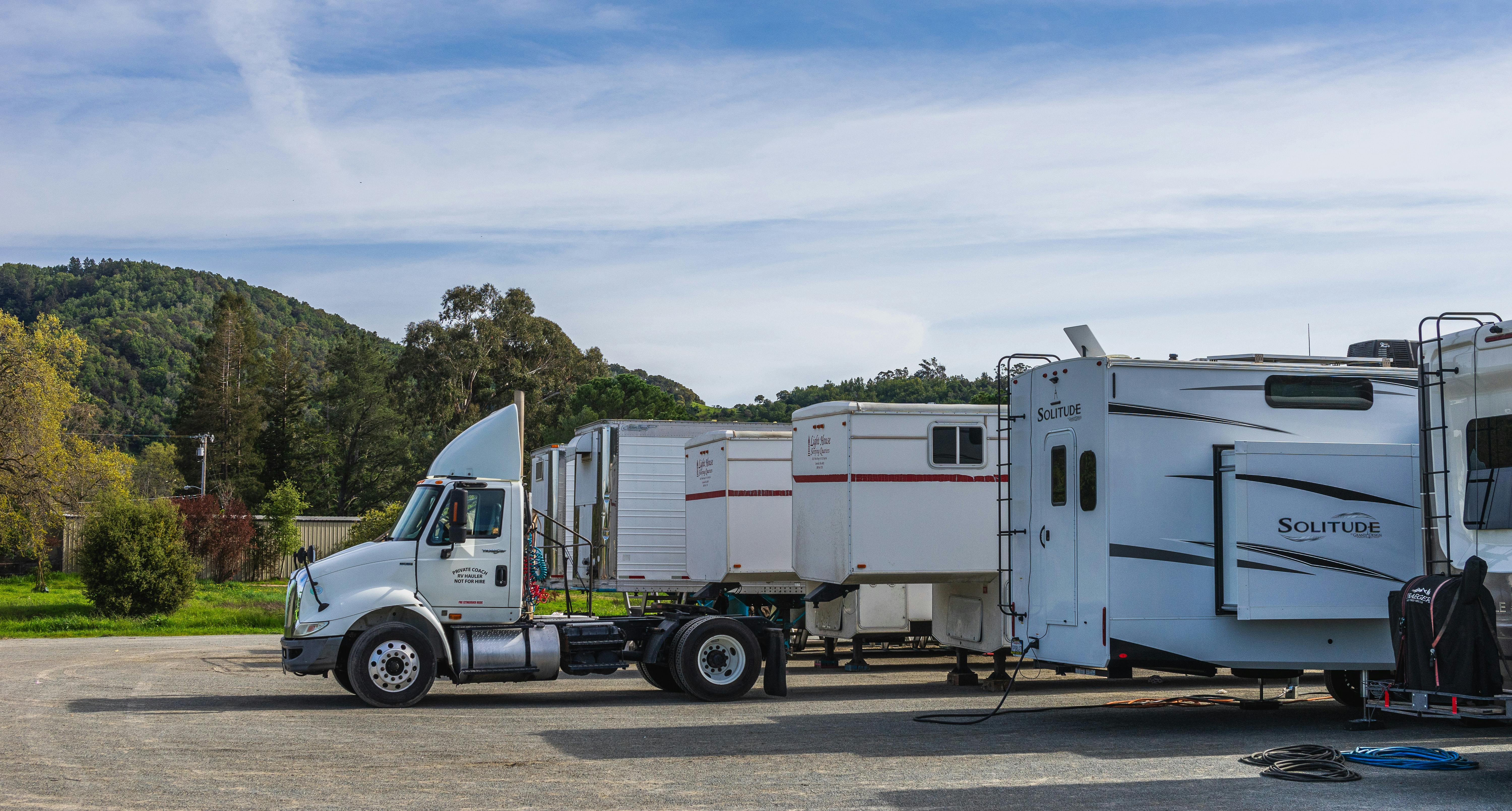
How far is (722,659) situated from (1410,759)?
706 centimetres

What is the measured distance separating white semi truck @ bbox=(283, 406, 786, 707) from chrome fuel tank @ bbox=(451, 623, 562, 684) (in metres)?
0.01

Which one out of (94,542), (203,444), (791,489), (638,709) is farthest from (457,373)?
(638,709)

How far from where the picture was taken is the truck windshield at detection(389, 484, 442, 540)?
44.1 feet

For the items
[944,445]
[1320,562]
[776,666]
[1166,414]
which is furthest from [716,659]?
[1320,562]

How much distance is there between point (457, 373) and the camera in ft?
188

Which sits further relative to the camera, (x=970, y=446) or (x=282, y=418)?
(x=282, y=418)

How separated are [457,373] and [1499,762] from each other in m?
51.8

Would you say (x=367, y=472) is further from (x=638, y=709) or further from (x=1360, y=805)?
(x=1360, y=805)

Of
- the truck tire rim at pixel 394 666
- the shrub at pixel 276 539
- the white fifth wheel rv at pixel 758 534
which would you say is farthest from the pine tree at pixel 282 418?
the truck tire rim at pixel 394 666

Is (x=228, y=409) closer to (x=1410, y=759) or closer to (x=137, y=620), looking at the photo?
(x=137, y=620)

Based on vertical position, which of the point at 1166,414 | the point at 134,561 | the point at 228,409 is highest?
the point at 228,409

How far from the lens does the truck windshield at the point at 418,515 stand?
13.4 metres

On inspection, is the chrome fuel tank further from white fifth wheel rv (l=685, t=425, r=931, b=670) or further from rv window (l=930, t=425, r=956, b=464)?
rv window (l=930, t=425, r=956, b=464)

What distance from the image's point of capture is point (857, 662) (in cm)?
1773
